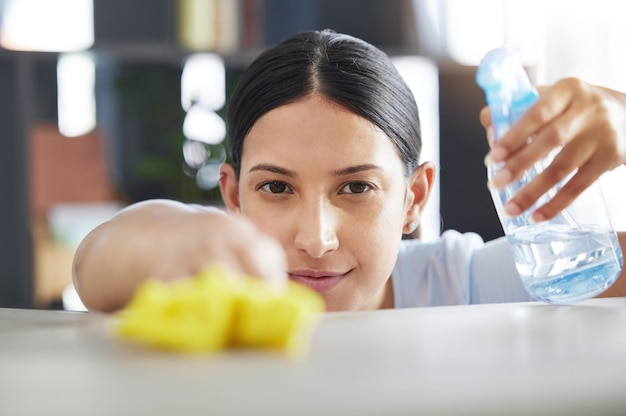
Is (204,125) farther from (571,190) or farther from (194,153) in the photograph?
(571,190)

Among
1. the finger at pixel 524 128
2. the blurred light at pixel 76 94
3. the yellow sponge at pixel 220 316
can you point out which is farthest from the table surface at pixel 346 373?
the blurred light at pixel 76 94

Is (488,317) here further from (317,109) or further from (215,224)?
(317,109)

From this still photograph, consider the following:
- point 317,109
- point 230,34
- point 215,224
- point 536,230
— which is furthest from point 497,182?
point 230,34

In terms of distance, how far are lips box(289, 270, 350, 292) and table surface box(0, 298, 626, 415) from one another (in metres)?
0.62

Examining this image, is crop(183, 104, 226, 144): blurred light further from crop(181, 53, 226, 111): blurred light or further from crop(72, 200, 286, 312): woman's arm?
crop(72, 200, 286, 312): woman's arm

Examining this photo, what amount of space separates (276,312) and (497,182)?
14.2 inches

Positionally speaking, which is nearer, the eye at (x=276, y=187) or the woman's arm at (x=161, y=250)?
the woman's arm at (x=161, y=250)

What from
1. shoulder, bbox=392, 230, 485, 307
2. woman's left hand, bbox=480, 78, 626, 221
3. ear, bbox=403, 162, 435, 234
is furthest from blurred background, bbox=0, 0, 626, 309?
woman's left hand, bbox=480, 78, 626, 221

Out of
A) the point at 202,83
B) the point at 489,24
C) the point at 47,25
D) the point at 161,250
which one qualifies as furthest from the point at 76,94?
the point at 161,250

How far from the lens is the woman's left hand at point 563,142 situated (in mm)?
690

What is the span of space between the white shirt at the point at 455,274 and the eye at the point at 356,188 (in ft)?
1.04

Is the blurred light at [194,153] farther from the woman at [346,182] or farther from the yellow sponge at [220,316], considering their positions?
the yellow sponge at [220,316]

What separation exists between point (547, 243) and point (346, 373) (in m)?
0.46

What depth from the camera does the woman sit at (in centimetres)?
73
